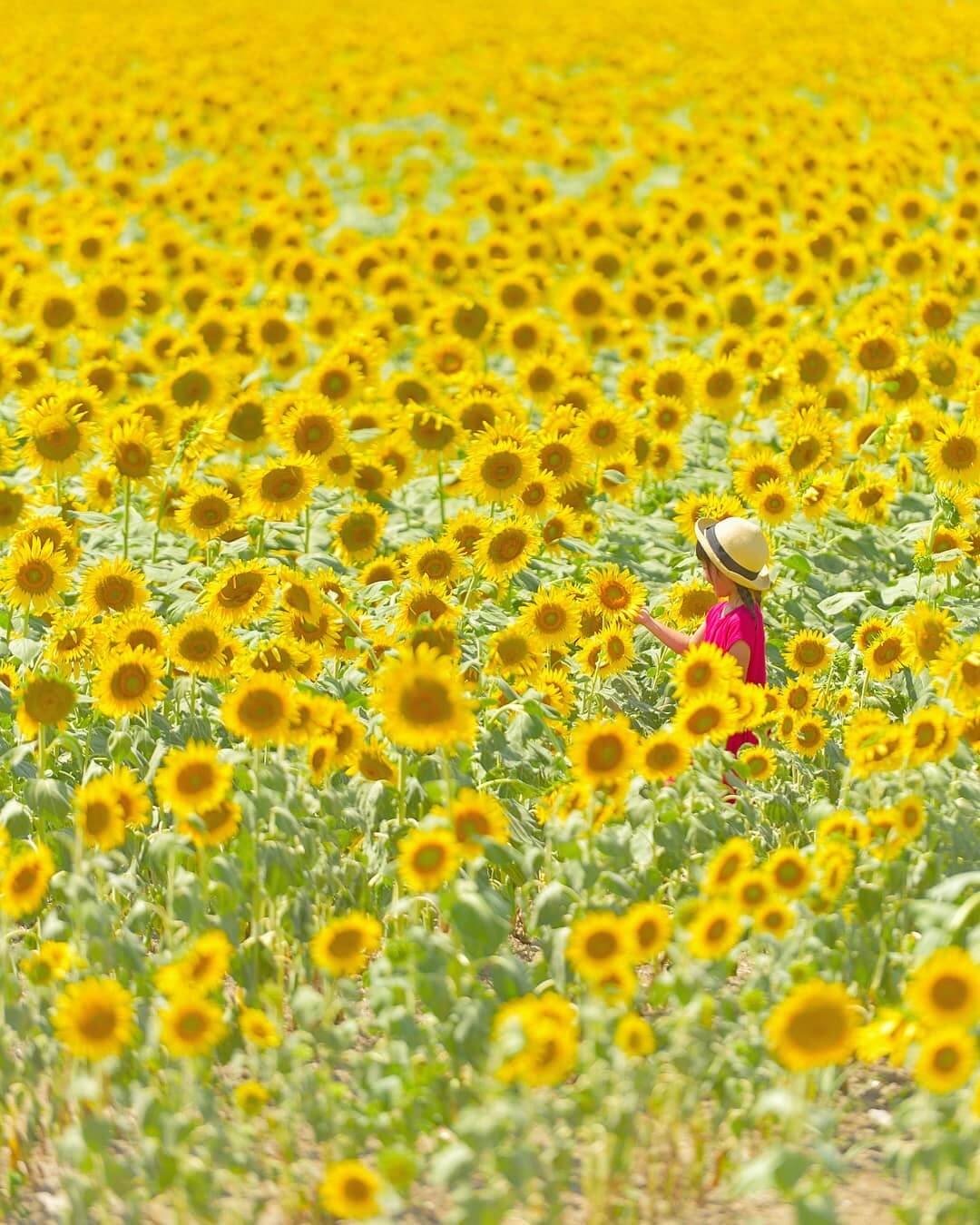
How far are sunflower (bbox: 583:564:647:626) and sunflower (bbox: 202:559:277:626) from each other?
111cm

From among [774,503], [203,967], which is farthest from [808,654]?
[203,967]

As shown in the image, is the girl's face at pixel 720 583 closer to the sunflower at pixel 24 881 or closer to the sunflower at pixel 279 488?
the sunflower at pixel 279 488

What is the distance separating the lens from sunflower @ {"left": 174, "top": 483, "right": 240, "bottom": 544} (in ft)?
20.5

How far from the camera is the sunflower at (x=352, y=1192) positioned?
3.21 metres

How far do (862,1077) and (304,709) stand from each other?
179cm

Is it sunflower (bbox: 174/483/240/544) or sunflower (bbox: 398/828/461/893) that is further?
sunflower (bbox: 174/483/240/544)

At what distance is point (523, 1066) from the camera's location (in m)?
3.33

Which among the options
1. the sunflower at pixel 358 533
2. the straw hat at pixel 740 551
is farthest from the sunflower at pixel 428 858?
the sunflower at pixel 358 533

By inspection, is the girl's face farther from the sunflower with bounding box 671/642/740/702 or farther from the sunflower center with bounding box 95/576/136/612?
the sunflower center with bounding box 95/576/136/612

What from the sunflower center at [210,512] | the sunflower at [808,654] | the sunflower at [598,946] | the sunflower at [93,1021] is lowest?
the sunflower at [808,654]

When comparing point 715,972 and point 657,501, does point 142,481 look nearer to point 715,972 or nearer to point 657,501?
point 657,501

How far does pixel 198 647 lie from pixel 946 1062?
110 inches

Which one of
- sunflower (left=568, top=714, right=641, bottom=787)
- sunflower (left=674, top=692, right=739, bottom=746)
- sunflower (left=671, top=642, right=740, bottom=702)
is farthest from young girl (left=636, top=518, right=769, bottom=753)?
sunflower (left=568, top=714, right=641, bottom=787)

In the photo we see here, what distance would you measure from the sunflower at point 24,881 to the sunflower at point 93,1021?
414 mm
